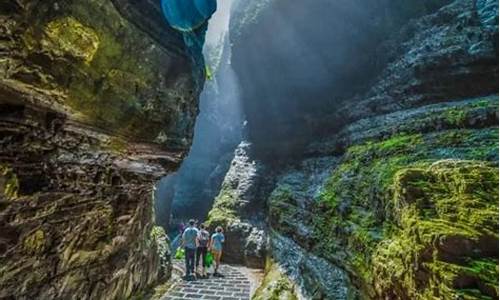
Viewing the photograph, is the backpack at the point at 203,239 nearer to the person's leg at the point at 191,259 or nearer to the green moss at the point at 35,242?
the person's leg at the point at 191,259

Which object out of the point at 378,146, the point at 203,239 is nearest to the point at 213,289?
the point at 203,239

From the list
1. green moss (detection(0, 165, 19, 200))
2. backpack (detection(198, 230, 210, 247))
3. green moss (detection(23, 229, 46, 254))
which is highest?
green moss (detection(0, 165, 19, 200))

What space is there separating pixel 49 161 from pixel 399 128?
34.0 feet

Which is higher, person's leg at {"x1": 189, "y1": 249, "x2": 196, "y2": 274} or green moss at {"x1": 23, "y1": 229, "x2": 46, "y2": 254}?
green moss at {"x1": 23, "y1": 229, "x2": 46, "y2": 254}

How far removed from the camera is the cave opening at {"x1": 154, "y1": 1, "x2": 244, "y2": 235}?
30.6 m

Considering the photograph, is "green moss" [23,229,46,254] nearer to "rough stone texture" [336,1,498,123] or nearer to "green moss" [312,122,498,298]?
"green moss" [312,122,498,298]

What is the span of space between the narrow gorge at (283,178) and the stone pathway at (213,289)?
0.13 meters

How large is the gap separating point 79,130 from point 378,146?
879cm

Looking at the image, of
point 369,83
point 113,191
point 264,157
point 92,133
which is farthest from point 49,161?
point 264,157

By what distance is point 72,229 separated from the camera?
6.46 m

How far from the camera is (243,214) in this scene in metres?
19.2

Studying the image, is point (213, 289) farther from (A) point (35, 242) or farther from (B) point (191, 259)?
(A) point (35, 242)

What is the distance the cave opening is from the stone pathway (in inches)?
621

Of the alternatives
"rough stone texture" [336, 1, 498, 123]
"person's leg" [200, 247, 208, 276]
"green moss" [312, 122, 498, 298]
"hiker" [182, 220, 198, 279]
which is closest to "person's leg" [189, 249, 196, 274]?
"hiker" [182, 220, 198, 279]
